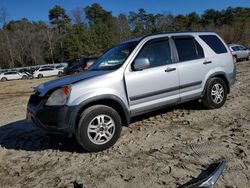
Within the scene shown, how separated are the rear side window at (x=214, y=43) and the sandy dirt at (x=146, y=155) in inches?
53.0

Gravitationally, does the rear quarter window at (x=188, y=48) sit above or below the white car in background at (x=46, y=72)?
above

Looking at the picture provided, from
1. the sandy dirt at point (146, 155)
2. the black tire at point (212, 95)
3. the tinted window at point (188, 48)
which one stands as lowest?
the sandy dirt at point (146, 155)

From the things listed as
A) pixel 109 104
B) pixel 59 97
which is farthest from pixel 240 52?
pixel 59 97

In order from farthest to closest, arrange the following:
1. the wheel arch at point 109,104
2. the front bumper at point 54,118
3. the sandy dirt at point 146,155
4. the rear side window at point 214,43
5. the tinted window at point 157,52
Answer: the rear side window at point 214,43 < the tinted window at point 157,52 < the wheel arch at point 109,104 < the front bumper at point 54,118 < the sandy dirt at point 146,155

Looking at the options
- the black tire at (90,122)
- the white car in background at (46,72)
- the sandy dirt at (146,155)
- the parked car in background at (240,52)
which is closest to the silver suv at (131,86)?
the black tire at (90,122)

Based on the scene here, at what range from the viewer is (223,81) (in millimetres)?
6910

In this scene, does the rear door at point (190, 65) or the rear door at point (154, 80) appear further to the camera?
the rear door at point (190, 65)

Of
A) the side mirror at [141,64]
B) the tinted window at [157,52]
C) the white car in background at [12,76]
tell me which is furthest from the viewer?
the white car in background at [12,76]

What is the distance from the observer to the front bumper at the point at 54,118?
15.3 feet

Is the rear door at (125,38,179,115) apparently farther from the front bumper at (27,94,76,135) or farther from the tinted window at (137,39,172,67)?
the front bumper at (27,94,76,135)

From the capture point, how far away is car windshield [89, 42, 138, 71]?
18.2ft

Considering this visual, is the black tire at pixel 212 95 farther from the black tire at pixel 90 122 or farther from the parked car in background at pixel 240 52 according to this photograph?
the parked car in background at pixel 240 52

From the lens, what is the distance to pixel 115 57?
6012 mm

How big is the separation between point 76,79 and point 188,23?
265 feet
